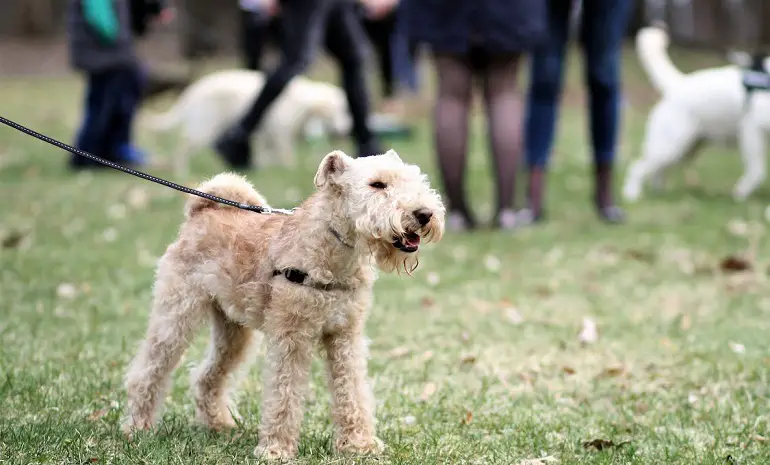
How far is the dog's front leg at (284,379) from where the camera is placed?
2957 millimetres

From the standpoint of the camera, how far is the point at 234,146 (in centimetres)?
852

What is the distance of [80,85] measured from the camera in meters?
18.7

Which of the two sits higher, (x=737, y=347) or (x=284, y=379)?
(x=284, y=379)

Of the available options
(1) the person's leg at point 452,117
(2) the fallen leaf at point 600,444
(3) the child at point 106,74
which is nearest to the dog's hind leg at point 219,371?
→ (2) the fallen leaf at point 600,444

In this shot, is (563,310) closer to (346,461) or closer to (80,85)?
(346,461)

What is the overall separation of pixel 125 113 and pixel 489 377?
657cm

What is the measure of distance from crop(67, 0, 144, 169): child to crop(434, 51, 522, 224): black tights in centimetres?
394

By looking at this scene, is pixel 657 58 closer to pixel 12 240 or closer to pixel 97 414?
pixel 12 240

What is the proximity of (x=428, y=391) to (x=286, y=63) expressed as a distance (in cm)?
471

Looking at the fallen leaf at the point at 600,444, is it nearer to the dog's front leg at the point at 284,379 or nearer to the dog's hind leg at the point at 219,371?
the dog's front leg at the point at 284,379

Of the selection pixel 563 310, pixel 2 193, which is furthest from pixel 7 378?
pixel 2 193

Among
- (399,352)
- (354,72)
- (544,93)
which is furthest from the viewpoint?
(354,72)

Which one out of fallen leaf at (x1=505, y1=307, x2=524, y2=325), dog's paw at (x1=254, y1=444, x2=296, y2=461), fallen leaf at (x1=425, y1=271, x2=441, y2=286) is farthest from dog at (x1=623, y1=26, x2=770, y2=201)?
dog's paw at (x1=254, y1=444, x2=296, y2=461)

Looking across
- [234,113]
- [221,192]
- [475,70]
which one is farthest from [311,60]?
[221,192]
